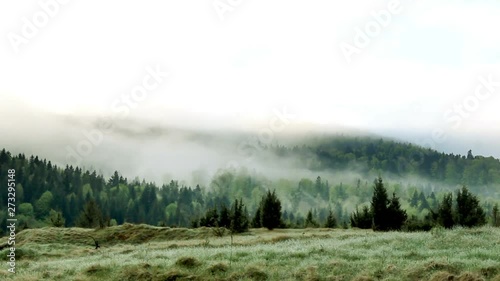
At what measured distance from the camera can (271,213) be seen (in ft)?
215

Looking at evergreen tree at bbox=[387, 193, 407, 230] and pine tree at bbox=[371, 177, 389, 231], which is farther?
pine tree at bbox=[371, 177, 389, 231]

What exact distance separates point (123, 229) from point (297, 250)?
33167 mm

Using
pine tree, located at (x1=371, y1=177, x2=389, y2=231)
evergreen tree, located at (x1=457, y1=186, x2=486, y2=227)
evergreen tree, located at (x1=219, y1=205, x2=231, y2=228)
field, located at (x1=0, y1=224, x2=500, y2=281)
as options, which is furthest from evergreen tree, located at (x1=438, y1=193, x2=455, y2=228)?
field, located at (x1=0, y1=224, x2=500, y2=281)

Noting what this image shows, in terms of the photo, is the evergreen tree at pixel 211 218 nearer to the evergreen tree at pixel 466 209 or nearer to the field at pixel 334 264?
the evergreen tree at pixel 466 209

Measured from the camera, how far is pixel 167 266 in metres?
21.3

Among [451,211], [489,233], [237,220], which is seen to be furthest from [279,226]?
[489,233]

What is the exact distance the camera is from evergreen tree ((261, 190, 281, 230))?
65.2m

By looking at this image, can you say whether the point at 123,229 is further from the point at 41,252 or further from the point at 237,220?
the point at 41,252

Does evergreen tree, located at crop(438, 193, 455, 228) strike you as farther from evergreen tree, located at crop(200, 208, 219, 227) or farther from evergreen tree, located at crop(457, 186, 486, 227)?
evergreen tree, located at crop(200, 208, 219, 227)

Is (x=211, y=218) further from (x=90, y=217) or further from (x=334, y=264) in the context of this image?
(x=334, y=264)

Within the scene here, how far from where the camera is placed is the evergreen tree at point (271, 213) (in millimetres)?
65250

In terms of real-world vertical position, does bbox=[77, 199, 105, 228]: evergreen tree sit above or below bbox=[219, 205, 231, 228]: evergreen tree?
below

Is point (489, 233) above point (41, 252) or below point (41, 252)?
above

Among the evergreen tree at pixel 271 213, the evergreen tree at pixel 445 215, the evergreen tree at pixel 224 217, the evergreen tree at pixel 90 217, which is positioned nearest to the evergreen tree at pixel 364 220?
the evergreen tree at pixel 271 213
